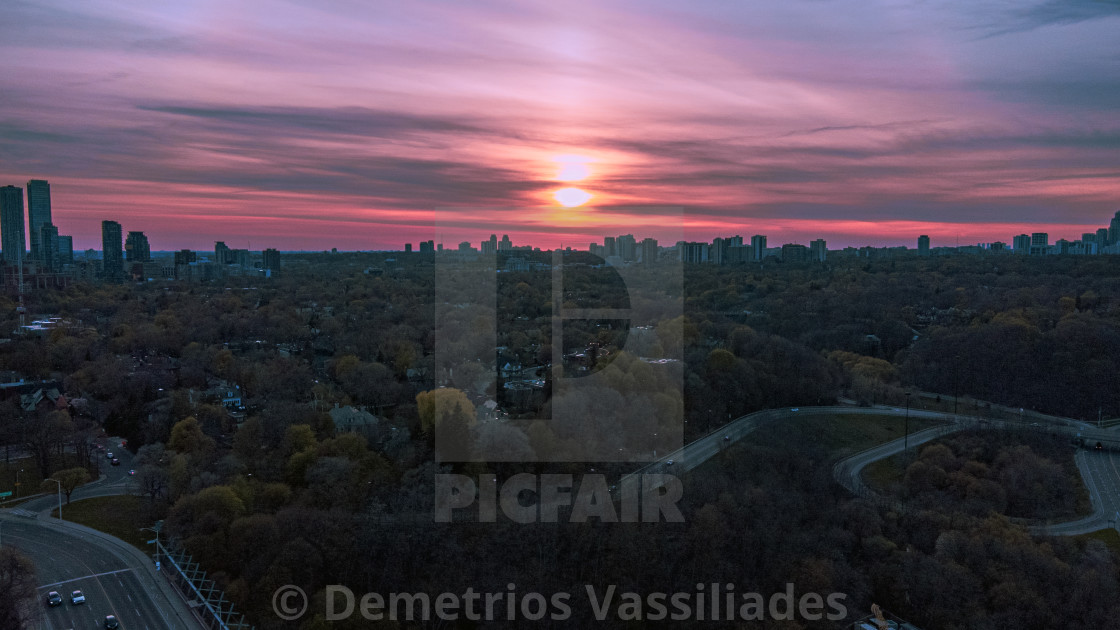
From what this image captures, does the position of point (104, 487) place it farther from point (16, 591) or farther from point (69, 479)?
point (16, 591)

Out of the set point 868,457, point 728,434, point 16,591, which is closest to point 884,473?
point 868,457

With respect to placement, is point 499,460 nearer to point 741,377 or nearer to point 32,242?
point 741,377

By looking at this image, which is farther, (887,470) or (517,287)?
(517,287)

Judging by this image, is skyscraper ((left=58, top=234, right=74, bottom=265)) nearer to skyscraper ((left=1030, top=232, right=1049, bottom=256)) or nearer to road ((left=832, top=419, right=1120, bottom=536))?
road ((left=832, top=419, right=1120, bottom=536))

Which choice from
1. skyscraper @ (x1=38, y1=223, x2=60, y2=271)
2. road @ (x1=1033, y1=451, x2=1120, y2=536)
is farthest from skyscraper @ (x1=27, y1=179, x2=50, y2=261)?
road @ (x1=1033, y1=451, x2=1120, y2=536)

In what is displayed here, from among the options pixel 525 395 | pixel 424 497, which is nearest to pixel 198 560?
pixel 424 497

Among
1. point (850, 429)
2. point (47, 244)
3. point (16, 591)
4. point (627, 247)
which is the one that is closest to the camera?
point (16, 591)

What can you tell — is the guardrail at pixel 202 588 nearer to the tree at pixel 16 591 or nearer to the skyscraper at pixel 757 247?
the tree at pixel 16 591
